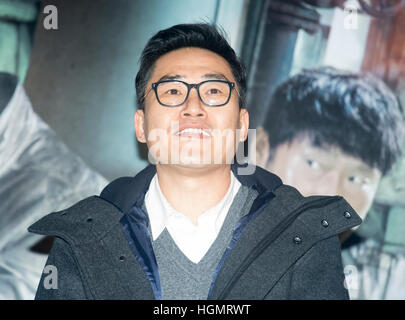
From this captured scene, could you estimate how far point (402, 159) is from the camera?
2.32m

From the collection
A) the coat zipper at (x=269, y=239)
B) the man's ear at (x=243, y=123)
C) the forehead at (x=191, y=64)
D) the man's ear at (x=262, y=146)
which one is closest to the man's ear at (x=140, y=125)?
the forehead at (x=191, y=64)

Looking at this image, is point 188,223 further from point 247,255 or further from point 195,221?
point 247,255

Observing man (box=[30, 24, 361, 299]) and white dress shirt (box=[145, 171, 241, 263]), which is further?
white dress shirt (box=[145, 171, 241, 263])

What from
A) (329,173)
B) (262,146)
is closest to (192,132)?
(262,146)

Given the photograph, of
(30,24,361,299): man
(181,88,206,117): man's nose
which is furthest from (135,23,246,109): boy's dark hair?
(181,88,206,117): man's nose

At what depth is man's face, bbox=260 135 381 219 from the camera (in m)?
2.34

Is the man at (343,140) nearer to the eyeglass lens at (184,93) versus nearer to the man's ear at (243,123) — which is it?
the man's ear at (243,123)

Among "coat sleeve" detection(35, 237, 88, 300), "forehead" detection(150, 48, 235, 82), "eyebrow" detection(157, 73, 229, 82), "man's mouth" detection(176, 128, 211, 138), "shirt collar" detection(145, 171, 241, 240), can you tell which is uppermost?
"forehead" detection(150, 48, 235, 82)

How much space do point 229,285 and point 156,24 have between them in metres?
1.50

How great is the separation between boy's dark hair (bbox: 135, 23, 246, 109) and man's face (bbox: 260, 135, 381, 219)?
2.42 feet

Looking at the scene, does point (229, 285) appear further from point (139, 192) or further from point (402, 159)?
point (402, 159)

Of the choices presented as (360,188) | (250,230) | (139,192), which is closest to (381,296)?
(360,188)

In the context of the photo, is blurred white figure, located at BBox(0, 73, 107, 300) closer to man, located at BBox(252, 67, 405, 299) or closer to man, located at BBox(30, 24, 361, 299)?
man, located at BBox(30, 24, 361, 299)

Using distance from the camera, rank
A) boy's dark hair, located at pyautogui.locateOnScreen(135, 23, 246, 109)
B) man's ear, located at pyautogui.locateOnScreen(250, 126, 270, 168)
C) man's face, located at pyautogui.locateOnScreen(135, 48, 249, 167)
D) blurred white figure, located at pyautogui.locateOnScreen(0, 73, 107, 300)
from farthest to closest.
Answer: man's ear, located at pyautogui.locateOnScreen(250, 126, 270, 168), blurred white figure, located at pyautogui.locateOnScreen(0, 73, 107, 300), boy's dark hair, located at pyautogui.locateOnScreen(135, 23, 246, 109), man's face, located at pyautogui.locateOnScreen(135, 48, 249, 167)
